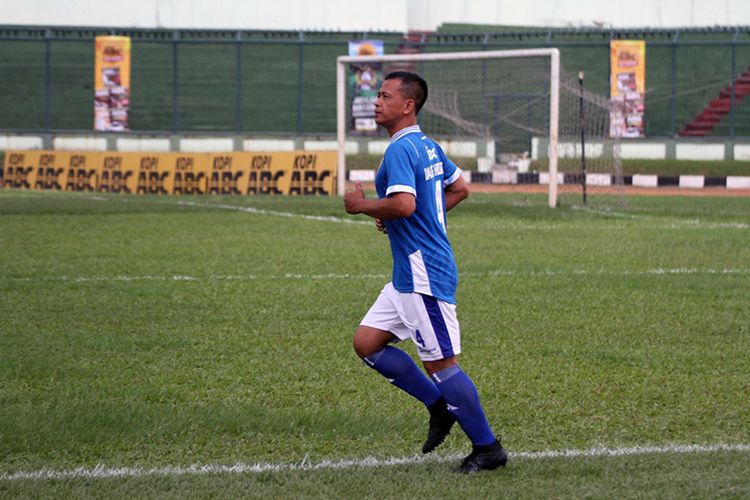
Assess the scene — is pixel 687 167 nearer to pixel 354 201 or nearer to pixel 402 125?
pixel 402 125

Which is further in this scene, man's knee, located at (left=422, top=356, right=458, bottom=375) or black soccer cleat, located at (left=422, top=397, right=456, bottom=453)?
black soccer cleat, located at (left=422, top=397, right=456, bottom=453)

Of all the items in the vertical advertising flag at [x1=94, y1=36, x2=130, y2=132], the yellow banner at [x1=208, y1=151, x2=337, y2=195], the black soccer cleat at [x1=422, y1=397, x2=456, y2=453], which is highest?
the vertical advertising flag at [x1=94, y1=36, x2=130, y2=132]

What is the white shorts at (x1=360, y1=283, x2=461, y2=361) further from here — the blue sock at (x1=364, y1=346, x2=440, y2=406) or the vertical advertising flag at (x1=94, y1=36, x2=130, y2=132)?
the vertical advertising flag at (x1=94, y1=36, x2=130, y2=132)

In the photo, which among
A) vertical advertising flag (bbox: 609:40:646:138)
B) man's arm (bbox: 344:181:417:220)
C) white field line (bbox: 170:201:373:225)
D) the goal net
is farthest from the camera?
vertical advertising flag (bbox: 609:40:646:138)

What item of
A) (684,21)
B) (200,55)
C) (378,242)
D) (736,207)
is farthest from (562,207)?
(684,21)

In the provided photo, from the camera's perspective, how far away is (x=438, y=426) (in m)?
5.36

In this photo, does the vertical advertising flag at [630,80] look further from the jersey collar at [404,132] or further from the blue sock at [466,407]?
the blue sock at [466,407]

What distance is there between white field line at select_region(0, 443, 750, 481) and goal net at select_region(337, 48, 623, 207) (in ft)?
47.3

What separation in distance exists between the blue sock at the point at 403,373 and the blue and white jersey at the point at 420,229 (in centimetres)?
38

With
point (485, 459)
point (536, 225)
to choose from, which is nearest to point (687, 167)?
point (536, 225)

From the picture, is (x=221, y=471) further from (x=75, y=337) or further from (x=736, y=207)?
(x=736, y=207)

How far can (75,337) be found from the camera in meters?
8.12

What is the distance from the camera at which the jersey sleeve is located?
5.02m

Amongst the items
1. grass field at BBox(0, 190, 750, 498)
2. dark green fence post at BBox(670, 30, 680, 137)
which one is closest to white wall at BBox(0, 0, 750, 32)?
dark green fence post at BBox(670, 30, 680, 137)
